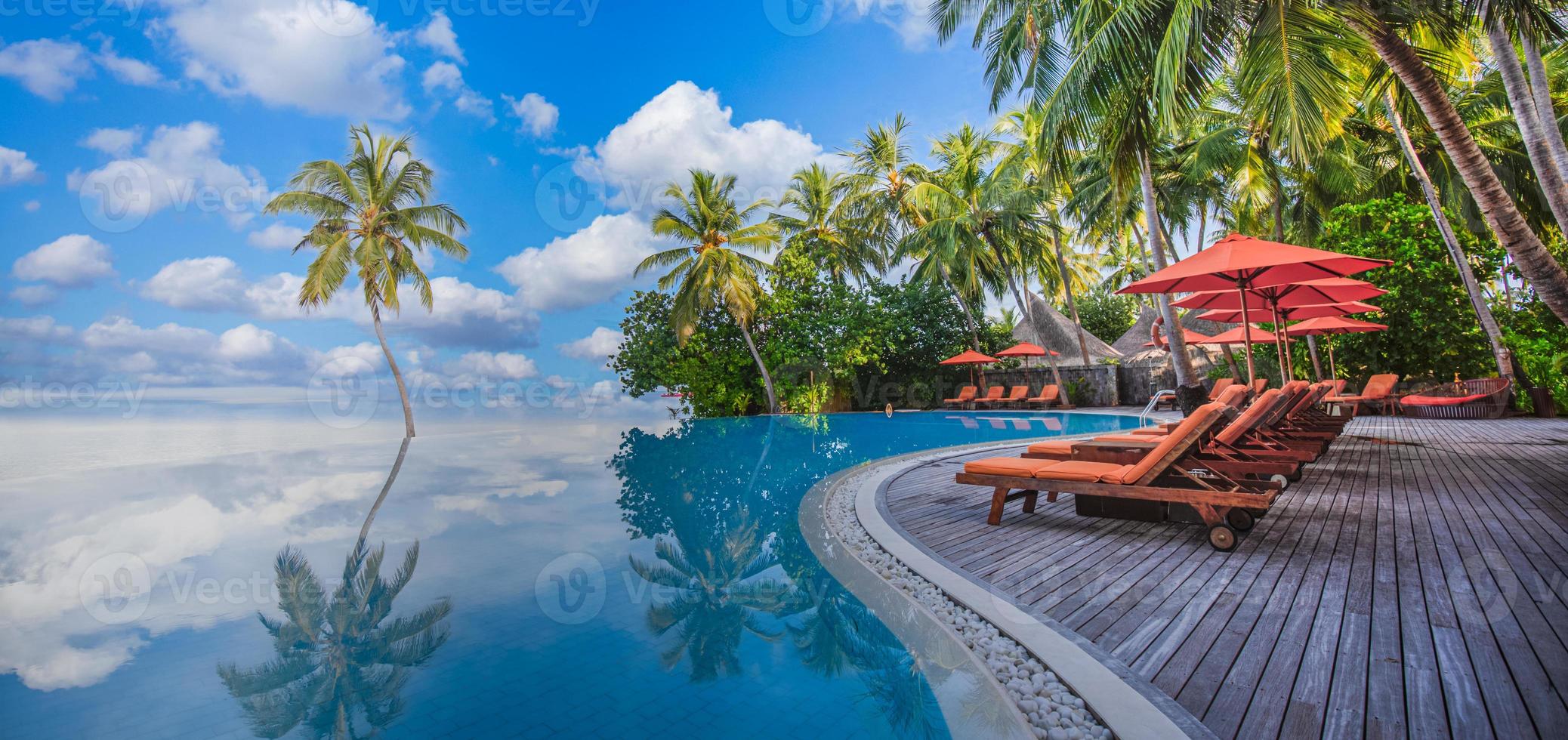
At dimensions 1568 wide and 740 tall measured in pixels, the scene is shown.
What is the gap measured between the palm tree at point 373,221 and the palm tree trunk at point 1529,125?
2039cm

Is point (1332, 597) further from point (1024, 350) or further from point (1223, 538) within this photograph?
point (1024, 350)

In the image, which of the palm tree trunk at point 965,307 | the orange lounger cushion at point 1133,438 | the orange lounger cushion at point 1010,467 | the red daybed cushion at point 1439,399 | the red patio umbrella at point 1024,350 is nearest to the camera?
the orange lounger cushion at point 1010,467

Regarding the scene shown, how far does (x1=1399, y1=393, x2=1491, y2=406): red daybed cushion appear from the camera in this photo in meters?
11.1

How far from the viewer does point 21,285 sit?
2348 cm

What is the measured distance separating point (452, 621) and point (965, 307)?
19.6m

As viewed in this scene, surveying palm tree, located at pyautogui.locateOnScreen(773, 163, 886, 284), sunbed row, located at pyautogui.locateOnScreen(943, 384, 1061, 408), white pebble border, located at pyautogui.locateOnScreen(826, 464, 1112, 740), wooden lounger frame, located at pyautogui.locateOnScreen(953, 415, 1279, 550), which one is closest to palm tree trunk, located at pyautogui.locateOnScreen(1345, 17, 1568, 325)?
wooden lounger frame, located at pyautogui.locateOnScreen(953, 415, 1279, 550)

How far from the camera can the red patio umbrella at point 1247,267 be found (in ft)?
19.2

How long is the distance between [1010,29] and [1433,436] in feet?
28.3

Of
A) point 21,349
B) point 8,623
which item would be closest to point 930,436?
point 8,623

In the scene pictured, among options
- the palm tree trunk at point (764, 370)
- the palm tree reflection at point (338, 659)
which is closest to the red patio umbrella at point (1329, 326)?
the palm tree reflection at point (338, 659)

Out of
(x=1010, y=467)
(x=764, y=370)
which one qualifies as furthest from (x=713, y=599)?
(x=764, y=370)

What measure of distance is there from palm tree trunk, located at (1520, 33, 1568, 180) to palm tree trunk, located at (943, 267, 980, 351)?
1384 centimetres

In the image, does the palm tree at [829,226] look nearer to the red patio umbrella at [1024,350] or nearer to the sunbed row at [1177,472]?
the red patio umbrella at [1024,350]

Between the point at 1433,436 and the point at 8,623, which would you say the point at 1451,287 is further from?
the point at 8,623
